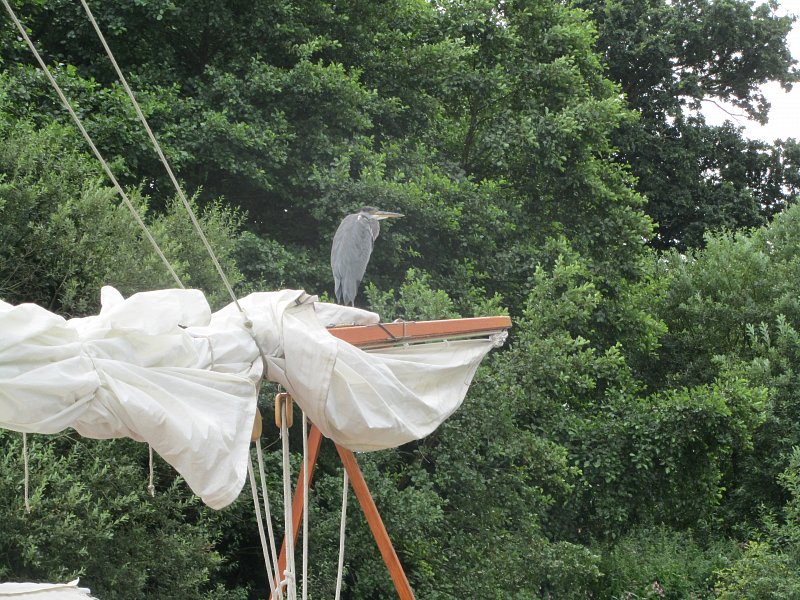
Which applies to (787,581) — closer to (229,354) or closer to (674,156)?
(229,354)

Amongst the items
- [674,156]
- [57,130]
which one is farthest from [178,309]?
[674,156]

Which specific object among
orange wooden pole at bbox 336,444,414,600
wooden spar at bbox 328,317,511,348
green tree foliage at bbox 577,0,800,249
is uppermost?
green tree foliage at bbox 577,0,800,249

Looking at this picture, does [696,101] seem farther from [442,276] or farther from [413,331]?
[413,331]

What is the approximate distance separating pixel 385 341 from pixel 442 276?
5.29 metres

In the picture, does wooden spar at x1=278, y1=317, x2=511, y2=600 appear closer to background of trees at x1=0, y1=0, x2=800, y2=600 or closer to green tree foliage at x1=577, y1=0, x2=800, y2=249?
background of trees at x1=0, y1=0, x2=800, y2=600

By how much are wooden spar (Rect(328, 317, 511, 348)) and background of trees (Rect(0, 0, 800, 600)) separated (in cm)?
250

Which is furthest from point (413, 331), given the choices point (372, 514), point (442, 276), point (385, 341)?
point (442, 276)

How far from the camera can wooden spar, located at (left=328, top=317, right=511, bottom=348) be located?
10.00ft

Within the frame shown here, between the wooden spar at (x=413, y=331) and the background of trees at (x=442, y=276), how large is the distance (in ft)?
8.20

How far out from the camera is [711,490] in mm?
8164

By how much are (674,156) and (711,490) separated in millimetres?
6379

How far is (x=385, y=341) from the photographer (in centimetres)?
319

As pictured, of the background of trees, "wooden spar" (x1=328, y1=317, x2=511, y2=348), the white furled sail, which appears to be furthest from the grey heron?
the white furled sail

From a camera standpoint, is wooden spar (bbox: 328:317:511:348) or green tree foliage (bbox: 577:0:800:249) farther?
green tree foliage (bbox: 577:0:800:249)
